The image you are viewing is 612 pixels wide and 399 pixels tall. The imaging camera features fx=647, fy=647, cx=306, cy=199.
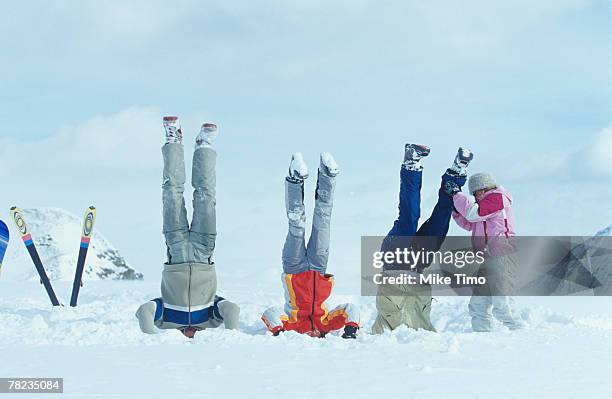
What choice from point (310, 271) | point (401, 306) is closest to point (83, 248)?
point (310, 271)

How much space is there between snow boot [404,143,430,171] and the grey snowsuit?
1738 millimetres

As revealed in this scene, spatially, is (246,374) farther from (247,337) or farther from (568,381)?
(568,381)

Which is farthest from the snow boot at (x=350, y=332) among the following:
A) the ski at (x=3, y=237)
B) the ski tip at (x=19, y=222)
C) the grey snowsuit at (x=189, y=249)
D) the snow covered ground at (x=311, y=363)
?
the ski at (x=3, y=237)

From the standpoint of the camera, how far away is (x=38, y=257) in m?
7.38

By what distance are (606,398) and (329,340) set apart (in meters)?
1.92

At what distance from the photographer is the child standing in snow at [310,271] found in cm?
545

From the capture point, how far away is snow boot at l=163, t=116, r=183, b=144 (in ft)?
19.2

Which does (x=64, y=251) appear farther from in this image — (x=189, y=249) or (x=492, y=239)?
(x=492, y=239)

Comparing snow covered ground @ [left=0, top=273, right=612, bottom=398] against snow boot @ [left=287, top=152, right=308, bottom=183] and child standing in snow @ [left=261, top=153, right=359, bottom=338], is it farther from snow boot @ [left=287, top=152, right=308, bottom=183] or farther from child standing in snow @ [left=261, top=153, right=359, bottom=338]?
snow boot @ [left=287, top=152, right=308, bottom=183]

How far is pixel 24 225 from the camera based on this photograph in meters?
7.43

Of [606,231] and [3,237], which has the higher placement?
[606,231]

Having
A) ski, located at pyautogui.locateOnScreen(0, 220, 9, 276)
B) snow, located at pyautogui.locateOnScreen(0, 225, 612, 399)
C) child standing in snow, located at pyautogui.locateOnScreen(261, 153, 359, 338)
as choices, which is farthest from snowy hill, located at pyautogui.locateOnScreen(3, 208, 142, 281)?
child standing in snow, located at pyautogui.locateOnScreen(261, 153, 359, 338)

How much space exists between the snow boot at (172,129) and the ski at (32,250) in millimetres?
2608

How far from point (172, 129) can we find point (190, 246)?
1069mm
